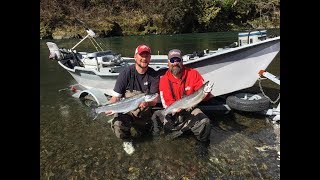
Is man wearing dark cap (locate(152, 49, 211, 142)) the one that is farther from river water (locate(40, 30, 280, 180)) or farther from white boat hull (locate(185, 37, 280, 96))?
white boat hull (locate(185, 37, 280, 96))

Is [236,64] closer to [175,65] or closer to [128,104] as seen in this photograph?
[175,65]

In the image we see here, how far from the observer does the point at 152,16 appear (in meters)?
46.2

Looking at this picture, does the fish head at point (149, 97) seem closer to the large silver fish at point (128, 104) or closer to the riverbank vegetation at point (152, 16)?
the large silver fish at point (128, 104)

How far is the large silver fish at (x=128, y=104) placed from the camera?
5.95m

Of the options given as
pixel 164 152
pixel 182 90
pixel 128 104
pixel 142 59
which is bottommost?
pixel 164 152

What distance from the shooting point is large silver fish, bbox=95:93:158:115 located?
19.5ft

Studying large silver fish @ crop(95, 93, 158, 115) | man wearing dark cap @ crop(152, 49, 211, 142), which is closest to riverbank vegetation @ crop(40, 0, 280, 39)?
man wearing dark cap @ crop(152, 49, 211, 142)

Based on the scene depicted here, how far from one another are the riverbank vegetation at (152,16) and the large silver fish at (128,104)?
3479cm

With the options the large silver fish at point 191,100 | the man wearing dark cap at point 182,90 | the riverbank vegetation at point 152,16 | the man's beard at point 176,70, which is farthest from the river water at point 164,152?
the riverbank vegetation at point 152,16

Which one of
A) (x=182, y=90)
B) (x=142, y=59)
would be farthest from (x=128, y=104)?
(x=182, y=90)

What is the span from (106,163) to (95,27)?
1420 inches

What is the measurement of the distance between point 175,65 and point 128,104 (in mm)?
1325
